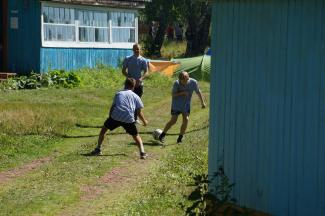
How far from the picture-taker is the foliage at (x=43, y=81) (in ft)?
72.0

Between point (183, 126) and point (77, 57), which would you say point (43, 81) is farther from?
point (183, 126)

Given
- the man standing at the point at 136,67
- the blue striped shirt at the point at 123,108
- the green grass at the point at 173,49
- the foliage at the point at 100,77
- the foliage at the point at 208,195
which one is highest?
the man standing at the point at 136,67

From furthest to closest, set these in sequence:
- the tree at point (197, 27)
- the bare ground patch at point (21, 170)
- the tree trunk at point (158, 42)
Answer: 1. the tree trunk at point (158, 42)
2. the tree at point (197, 27)
3. the bare ground patch at point (21, 170)

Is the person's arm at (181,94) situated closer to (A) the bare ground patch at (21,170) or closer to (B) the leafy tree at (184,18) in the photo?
(A) the bare ground patch at (21,170)

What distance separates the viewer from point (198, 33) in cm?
4222

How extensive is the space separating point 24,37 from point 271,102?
16813 mm

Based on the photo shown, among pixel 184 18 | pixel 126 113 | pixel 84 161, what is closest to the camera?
pixel 84 161

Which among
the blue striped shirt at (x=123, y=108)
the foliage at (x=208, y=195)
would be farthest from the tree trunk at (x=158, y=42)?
the foliage at (x=208, y=195)

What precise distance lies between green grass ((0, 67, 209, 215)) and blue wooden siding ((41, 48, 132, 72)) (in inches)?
136

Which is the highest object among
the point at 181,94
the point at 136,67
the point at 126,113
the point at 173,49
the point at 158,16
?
the point at 158,16

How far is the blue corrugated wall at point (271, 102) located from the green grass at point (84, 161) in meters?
1.25

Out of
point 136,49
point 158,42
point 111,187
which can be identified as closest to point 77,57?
point 136,49

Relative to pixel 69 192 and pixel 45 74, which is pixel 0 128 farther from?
pixel 45 74

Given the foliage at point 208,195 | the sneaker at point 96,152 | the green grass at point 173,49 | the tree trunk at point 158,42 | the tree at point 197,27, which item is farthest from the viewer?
the green grass at point 173,49
